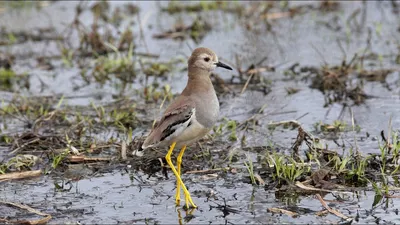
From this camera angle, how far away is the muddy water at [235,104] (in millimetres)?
6004

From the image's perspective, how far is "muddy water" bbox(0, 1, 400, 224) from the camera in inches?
236

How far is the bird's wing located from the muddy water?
439 millimetres

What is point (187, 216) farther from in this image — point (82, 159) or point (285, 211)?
point (82, 159)

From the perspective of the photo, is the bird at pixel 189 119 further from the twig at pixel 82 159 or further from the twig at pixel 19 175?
the twig at pixel 19 175

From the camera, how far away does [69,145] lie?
7.46 metres

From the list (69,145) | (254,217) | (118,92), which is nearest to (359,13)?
(118,92)

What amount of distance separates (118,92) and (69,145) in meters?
2.34

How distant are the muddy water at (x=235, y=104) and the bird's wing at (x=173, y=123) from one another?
17.3 inches

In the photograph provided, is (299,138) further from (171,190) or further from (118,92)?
(118,92)

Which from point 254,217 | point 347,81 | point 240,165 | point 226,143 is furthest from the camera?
point 347,81

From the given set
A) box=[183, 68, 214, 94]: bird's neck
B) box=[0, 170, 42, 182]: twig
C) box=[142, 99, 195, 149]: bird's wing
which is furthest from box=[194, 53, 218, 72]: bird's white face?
box=[0, 170, 42, 182]: twig

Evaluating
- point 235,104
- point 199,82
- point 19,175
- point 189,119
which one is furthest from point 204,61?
point 235,104

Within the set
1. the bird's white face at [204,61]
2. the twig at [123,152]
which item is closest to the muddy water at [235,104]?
the twig at [123,152]

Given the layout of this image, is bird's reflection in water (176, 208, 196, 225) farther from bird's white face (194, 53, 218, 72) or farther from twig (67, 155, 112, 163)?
twig (67, 155, 112, 163)
